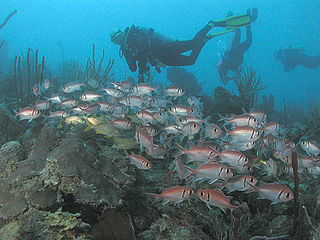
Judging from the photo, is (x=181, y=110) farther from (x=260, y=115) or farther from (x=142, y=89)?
(x=260, y=115)

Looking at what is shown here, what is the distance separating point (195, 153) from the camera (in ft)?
9.86

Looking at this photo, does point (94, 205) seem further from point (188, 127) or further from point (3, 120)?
point (3, 120)

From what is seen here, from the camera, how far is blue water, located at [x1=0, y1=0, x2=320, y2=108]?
121875mm

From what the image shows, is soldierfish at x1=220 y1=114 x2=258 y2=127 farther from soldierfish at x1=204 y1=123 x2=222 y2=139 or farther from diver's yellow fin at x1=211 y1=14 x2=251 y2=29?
diver's yellow fin at x1=211 y1=14 x2=251 y2=29

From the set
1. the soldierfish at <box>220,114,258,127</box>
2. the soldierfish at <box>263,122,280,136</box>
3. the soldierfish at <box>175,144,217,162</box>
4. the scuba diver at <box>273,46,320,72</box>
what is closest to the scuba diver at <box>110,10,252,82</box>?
the soldierfish at <box>220,114,258,127</box>

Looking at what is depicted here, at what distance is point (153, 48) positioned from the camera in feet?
39.7

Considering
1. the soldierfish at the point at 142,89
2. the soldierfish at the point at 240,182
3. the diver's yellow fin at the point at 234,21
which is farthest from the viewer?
the diver's yellow fin at the point at 234,21

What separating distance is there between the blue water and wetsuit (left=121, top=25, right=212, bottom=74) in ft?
331

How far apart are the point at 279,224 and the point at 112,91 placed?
5.02 meters

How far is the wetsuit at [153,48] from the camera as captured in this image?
10773 millimetres

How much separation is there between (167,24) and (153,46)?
6535 inches

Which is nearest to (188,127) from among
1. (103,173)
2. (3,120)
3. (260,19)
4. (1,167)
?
(103,173)

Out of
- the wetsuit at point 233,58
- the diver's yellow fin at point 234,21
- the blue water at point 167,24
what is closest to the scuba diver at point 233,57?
the wetsuit at point 233,58

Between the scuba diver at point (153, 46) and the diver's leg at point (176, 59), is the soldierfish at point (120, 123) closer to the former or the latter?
the scuba diver at point (153, 46)
